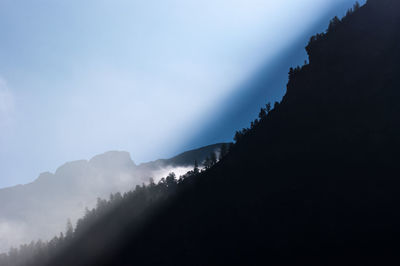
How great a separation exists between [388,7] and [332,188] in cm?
7779

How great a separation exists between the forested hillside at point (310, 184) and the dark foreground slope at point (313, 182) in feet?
1.06

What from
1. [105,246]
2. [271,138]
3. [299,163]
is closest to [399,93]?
[299,163]

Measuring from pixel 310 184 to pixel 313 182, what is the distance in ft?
3.18

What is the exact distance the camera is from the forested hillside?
70.2 metres

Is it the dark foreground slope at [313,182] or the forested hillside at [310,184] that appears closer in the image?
the dark foreground slope at [313,182]

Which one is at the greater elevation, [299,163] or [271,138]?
[271,138]

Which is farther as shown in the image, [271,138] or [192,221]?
[271,138]

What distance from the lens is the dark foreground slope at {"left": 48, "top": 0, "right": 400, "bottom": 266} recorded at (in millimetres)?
69812

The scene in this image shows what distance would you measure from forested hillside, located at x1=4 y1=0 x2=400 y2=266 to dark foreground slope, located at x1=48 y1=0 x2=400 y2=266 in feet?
1.06

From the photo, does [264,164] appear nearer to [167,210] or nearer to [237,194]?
[237,194]

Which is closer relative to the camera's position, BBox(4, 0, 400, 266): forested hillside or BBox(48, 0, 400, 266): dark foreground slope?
BBox(48, 0, 400, 266): dark foreground slope

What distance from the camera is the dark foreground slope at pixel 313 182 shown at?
69.8 metres

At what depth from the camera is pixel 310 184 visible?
8706cm

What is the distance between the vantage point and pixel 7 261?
7328 inches
